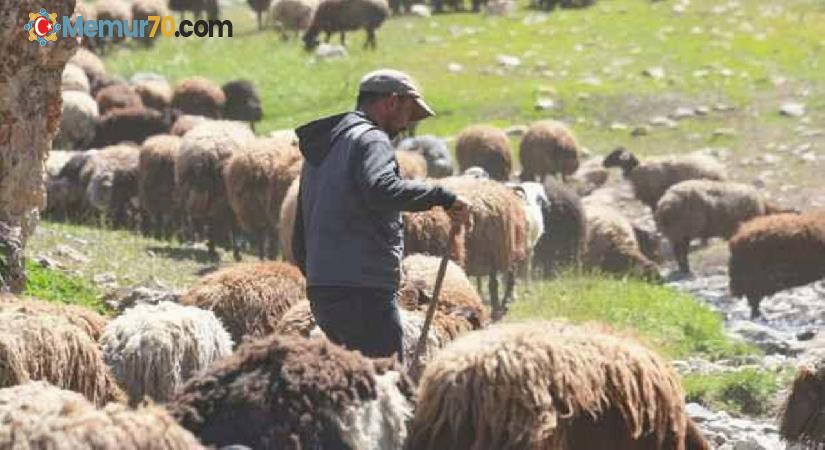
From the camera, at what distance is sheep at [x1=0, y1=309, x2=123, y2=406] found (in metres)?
7.27

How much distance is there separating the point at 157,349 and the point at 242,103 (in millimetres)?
19509

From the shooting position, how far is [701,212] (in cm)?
2127

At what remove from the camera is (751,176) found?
82.3 feet

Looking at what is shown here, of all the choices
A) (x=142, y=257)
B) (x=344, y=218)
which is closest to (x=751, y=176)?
(x=142, y=257)

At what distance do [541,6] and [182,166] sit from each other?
22.5m

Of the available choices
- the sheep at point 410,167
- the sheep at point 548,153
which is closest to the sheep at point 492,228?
the sheep at point 410,167

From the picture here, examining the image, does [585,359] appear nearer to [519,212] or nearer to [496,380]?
[496,380]

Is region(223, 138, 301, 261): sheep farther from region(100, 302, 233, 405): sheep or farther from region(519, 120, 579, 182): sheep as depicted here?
region(519, 120, 579, 182): sheep

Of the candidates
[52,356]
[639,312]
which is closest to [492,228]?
[639,312]

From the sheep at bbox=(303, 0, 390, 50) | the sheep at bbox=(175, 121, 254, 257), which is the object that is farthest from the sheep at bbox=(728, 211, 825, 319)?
the sheep at bbox=(303, 0, 390, 50)

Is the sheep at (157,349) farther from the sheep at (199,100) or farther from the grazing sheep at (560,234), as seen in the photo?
the sheep at (199,100)

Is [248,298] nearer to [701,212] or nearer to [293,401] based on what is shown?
[293,401]

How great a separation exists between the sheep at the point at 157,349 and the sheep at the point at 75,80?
57.7 feet

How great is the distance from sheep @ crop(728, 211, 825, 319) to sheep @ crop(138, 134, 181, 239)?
6.45m
